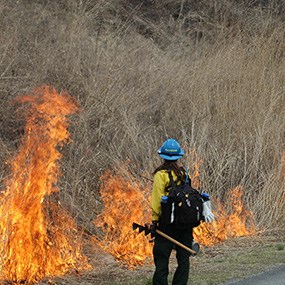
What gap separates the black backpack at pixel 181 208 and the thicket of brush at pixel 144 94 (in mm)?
3636

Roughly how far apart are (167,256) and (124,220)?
124 inches

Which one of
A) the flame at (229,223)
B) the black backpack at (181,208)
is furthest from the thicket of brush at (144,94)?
the black backpack at (181,208)

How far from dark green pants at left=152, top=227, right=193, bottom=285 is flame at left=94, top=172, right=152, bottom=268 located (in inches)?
90.4

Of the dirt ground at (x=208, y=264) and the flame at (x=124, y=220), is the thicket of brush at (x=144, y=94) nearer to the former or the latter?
the flame at (x=124, y=220)

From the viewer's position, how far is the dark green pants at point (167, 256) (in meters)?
7.50

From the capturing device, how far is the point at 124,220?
10656 millimetres

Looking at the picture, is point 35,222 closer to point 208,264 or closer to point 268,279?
point 208,264

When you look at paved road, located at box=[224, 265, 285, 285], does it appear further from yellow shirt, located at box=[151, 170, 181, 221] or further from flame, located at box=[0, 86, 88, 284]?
flame, located at box=[0, 86, 88, 284]

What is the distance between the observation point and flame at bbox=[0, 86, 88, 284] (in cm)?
846

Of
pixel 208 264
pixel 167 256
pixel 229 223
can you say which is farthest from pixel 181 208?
pixel 229 223

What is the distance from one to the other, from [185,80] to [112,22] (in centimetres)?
487

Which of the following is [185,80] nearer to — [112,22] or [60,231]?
[112,22]

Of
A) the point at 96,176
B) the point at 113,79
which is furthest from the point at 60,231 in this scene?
the point at 113,79

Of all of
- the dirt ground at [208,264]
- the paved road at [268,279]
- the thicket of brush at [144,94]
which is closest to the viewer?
the paved road at [268,279]
